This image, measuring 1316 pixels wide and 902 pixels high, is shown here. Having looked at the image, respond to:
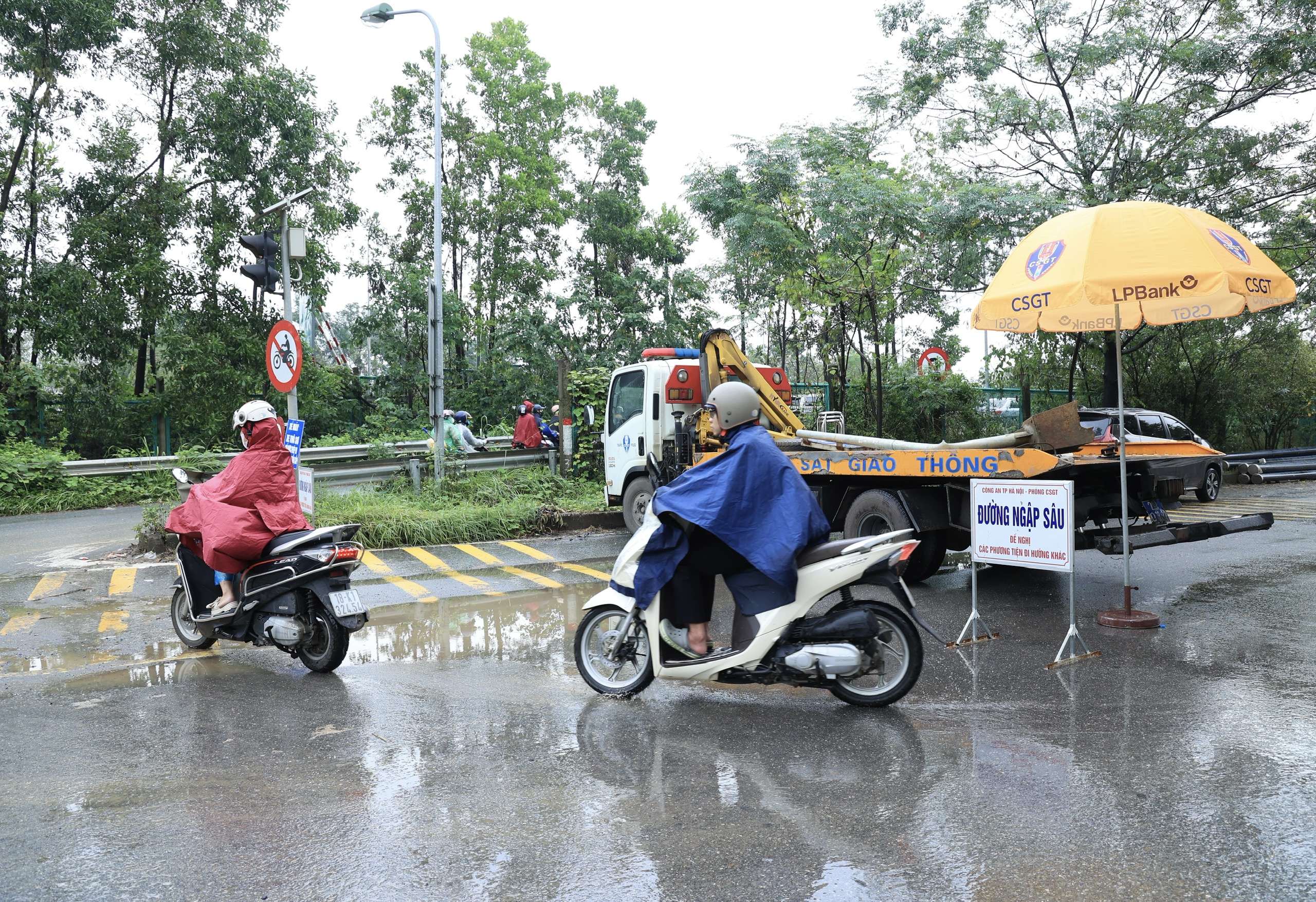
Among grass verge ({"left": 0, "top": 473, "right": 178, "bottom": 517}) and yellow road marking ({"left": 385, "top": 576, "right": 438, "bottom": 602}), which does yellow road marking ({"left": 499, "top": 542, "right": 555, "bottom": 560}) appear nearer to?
yellow road marking ({"left": 385, "top": 576, "right": 438, "bottom": 602})

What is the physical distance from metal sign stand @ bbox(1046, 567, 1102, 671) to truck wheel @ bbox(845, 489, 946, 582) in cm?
214

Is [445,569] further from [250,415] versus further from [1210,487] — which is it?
[1210,487]

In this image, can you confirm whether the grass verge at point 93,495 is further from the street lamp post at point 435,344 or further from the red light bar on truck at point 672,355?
the red light bar on truck at point 672,355

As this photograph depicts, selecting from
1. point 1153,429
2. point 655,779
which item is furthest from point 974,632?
point 1153,429

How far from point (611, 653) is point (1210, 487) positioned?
14928 millimetres

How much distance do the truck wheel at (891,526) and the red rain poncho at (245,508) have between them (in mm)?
4967

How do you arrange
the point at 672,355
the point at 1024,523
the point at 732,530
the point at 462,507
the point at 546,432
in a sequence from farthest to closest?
the point at 546,432 < the point at 462,507 < the point at 672,355 < the point at 1024,523 < the point at 732,530

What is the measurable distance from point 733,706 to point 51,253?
20.8 meters

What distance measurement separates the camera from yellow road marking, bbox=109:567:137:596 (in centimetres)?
971

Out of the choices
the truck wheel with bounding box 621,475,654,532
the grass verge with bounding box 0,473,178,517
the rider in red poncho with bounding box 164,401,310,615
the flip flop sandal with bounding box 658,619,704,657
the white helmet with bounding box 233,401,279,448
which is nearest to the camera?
the flip flop sandal with bounding box 658,619,704,657

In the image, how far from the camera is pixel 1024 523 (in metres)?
6.86

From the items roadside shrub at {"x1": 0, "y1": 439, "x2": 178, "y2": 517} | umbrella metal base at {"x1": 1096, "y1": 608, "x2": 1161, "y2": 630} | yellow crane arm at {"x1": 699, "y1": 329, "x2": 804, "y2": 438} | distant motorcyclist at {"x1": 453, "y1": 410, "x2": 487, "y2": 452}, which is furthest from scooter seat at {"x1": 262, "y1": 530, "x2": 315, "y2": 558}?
roadside shrub at {"x1": 0, "y1": 439, "x2": 178, "y2": 517}

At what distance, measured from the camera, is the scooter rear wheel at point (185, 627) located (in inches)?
280

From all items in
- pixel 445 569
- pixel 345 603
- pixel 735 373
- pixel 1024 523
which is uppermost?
pixel 735 373
